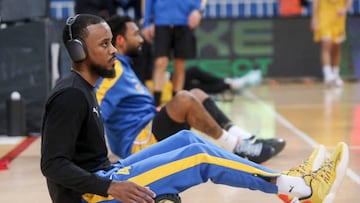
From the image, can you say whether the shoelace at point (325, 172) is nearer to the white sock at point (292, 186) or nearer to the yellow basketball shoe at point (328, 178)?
the yellow basketball shoe at point (328, 178)

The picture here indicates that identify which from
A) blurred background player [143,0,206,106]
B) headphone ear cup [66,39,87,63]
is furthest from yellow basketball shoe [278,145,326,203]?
blurred background player [143,0,206,106]

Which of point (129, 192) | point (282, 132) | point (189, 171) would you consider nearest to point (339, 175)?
point (189, 171)

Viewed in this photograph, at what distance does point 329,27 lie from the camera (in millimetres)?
13422

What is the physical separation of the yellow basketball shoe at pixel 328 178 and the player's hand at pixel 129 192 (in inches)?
37.9

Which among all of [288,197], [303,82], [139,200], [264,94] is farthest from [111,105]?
[303,82]

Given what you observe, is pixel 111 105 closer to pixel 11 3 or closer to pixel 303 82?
pixel 11 3

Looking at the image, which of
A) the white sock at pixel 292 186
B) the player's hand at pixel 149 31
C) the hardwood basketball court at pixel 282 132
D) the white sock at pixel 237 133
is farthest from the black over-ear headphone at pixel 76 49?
the player's hand at pixel 149 31

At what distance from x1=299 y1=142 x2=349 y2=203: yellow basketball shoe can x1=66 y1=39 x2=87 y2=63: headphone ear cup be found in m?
1.33

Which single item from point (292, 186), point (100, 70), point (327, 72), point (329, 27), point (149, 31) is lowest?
point (327, 72)

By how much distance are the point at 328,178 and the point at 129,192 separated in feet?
4.00

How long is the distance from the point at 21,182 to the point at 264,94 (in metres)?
6.74

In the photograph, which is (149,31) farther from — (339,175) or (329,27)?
(339,175)

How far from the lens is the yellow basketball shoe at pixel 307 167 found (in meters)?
4.54

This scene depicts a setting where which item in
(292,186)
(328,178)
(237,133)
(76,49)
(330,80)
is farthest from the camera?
(330,80)
